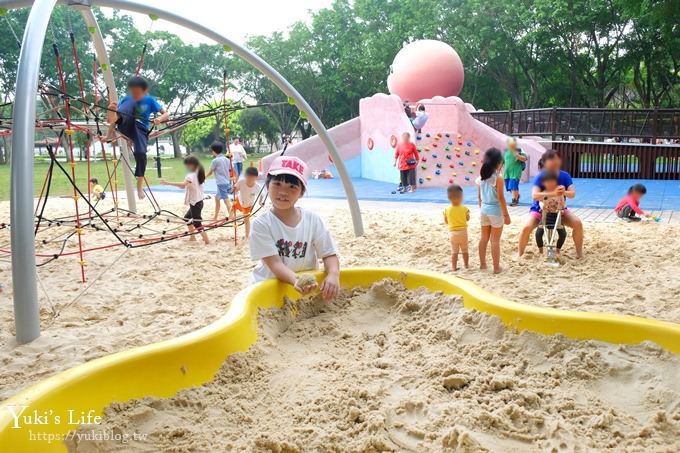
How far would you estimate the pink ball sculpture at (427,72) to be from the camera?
14633 millimetres

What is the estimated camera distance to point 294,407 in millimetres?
1899

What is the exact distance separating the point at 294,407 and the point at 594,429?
994 millimetres

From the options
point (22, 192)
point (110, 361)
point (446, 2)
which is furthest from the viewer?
point (446, 2)

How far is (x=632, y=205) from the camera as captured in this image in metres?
6.51

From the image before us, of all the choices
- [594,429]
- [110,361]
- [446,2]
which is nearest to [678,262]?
[594,429]

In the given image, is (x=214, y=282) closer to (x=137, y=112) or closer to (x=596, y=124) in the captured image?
(x=137, y=112)

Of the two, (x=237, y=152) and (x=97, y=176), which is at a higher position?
(x=237, y=152)

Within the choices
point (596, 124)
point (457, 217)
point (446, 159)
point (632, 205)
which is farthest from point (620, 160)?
point (457, 217)

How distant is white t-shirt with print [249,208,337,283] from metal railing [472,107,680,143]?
40.7ft

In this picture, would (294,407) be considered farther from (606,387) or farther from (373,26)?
(373,26)

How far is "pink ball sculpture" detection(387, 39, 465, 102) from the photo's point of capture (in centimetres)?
1463

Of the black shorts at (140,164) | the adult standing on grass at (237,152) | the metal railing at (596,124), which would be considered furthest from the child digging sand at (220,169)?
the metal railing at (596,124)

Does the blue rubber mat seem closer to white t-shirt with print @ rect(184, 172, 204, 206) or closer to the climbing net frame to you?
white t-shirt with print @ rect(184, 172, 204, 206)

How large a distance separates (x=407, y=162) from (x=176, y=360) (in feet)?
29.2
